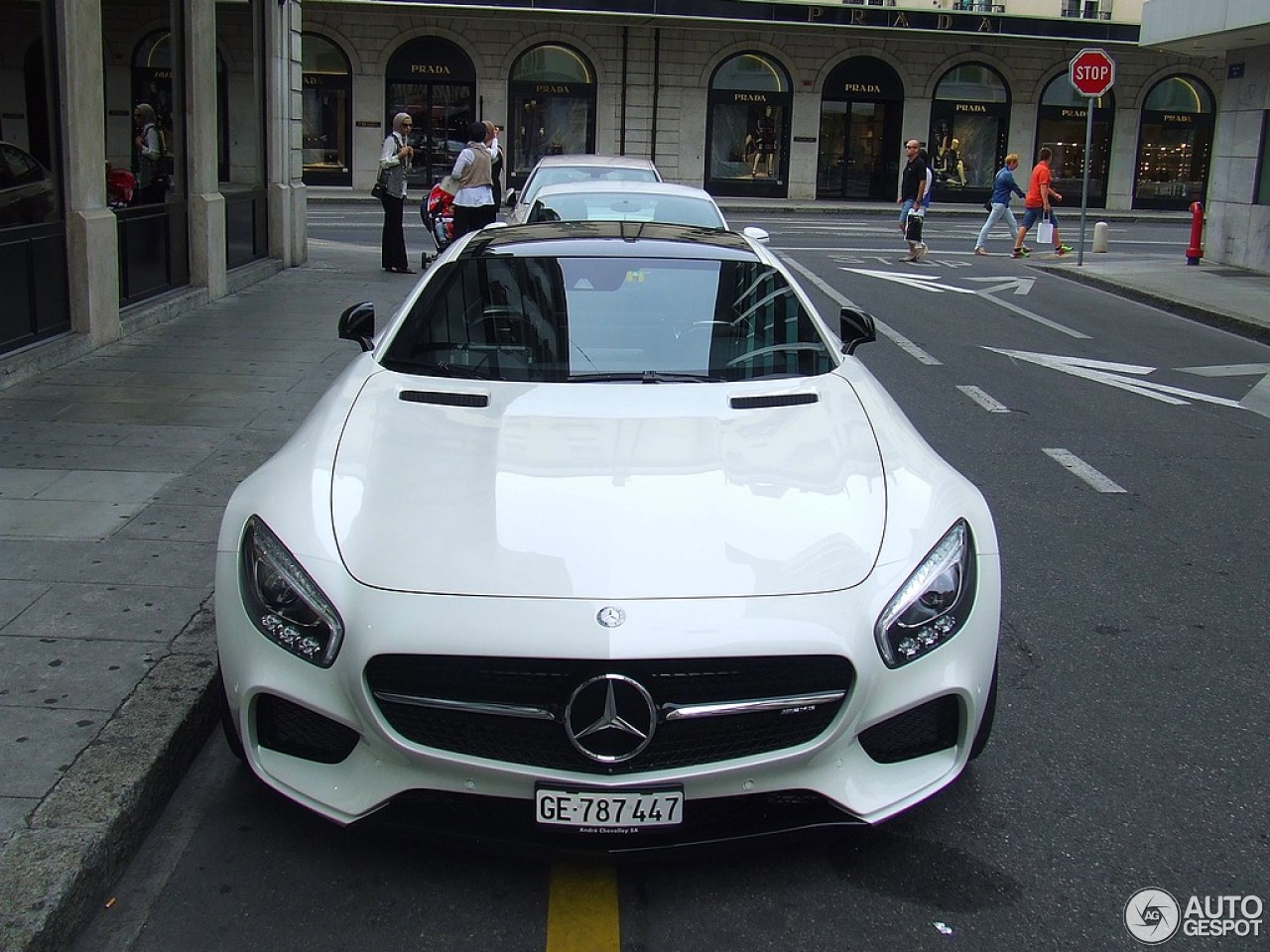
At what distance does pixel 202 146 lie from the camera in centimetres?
1317

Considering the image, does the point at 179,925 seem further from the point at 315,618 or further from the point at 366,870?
the point at 315,618

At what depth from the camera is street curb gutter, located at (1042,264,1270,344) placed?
1475 cm

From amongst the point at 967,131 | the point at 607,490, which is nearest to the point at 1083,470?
the point at 607,490

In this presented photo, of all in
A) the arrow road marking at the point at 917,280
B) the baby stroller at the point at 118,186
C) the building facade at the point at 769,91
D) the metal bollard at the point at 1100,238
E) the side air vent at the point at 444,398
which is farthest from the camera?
the building facade at the point at 769,91

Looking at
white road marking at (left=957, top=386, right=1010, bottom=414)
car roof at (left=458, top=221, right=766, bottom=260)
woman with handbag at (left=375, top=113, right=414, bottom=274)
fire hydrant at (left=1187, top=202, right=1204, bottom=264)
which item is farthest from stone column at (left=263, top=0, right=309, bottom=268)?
fire hydrant at (left=1187, top=202, right=1204, bottom=264)

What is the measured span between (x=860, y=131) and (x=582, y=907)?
121 feet

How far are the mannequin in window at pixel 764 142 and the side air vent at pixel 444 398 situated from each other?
34040 millimetres

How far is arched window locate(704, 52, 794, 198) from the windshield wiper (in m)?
33.2

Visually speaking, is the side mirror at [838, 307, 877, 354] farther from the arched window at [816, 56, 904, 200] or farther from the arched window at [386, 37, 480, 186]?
the arched window at [816, 56, 904, 200]

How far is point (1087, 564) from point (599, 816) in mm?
3638

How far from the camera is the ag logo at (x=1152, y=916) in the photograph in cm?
320

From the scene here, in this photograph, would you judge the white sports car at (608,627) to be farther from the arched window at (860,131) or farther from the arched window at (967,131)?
the arched window at (967,131)

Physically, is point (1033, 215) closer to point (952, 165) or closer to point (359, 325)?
point (952, 165)

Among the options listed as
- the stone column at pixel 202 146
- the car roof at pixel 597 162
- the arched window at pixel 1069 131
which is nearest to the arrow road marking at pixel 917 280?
the car roof at pixel 597 162
